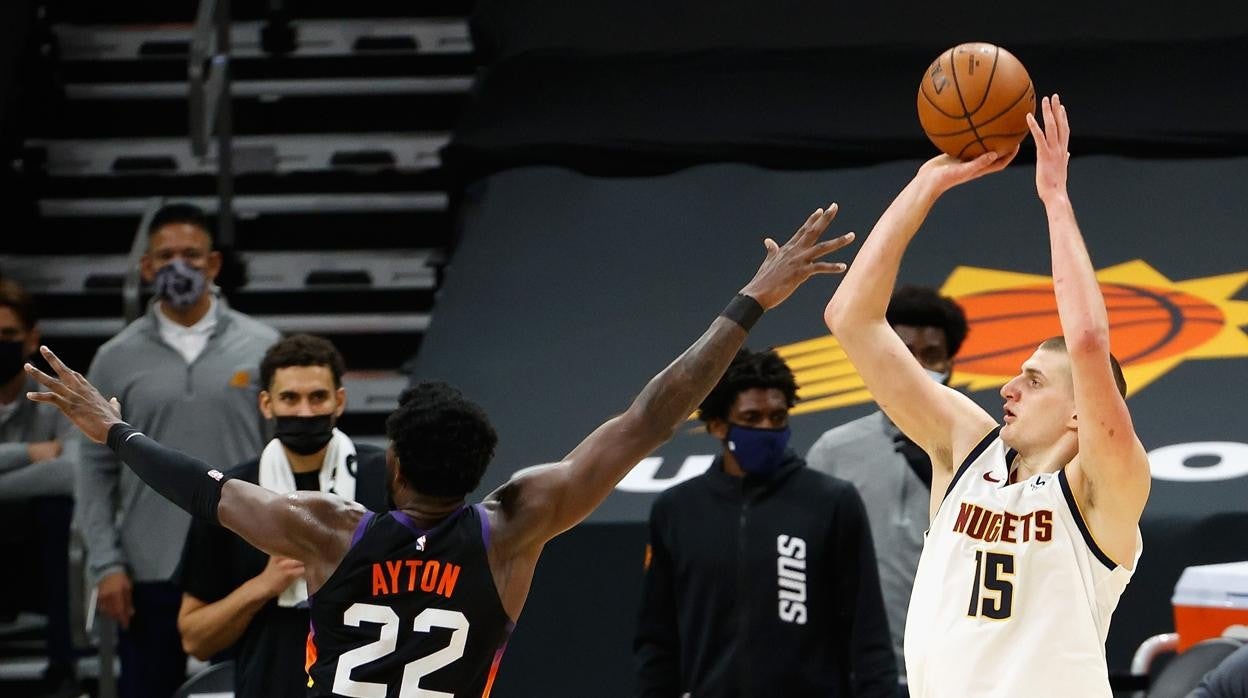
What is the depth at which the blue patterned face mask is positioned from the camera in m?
7.46

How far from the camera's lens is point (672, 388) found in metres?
4.54

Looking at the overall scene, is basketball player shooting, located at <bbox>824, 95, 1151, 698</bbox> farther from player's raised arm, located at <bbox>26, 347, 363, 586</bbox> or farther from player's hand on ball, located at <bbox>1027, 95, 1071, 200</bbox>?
player's raised arm, located at <bbox>26, 347, 363, 586</bbox>

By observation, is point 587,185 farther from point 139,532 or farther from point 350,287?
point 139,532

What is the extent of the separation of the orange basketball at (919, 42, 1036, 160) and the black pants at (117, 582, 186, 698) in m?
3.48

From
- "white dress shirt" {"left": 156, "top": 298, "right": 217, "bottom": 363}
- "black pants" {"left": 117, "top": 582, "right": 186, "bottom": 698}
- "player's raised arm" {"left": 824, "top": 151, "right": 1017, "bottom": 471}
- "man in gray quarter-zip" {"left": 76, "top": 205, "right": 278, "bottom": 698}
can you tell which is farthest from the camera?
"white dress shirt" {"left": 156, "top": 298, "right": 217, "bottom": 363}

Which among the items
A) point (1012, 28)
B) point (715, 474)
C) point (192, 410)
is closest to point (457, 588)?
point (715, 474)

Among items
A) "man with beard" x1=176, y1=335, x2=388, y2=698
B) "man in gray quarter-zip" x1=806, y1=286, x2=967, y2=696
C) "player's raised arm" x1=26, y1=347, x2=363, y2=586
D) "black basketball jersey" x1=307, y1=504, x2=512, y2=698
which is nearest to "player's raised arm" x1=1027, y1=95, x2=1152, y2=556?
"black basketball jersey" x1=307, y1=504, x2=512, y2=698

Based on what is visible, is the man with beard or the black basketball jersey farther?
the man with beard

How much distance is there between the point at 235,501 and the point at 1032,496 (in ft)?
5.87

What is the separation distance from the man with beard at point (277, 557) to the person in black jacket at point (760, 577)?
0.93 metres

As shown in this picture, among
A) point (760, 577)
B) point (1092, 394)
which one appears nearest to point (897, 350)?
point (1092, 394)

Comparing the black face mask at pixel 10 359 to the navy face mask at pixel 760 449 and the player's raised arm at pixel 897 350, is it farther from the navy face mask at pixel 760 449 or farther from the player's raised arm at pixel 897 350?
the player's raised arm at pixel 897 350

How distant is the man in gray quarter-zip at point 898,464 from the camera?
6324mm

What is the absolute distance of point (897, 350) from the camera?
455 cm
